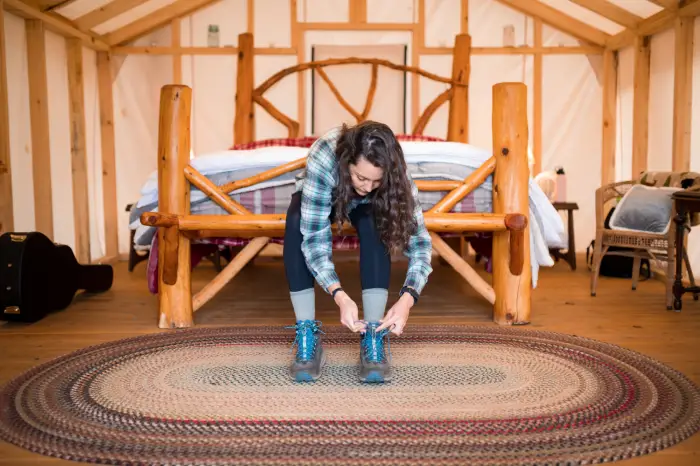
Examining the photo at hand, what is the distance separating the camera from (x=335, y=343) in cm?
225

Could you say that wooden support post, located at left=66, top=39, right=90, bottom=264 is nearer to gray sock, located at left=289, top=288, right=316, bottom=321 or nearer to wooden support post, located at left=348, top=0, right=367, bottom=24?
wooden support post, located at left=348, top=0, right=367, bottom=24

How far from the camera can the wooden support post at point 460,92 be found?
14.8ft

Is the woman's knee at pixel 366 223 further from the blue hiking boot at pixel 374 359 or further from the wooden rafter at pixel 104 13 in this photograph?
the wooden rafter at pixel 104 13

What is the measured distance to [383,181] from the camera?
5.69 feet

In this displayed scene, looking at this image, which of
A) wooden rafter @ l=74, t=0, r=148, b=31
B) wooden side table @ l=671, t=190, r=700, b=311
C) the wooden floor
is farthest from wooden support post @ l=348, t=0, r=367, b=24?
wooden side table @ l=671, t=190, r=700, b=311

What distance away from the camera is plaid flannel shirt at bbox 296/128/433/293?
1777mm

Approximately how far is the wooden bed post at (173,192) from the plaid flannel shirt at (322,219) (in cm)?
83

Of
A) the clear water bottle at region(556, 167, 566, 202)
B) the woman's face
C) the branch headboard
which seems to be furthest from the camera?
the branch headboard

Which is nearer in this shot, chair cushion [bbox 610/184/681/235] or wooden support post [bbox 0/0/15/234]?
chair cushion [bbox 610/184/681/235]

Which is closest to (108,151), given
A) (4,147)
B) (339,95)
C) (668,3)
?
(4,147)

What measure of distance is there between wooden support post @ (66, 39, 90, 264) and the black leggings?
283 centimetres

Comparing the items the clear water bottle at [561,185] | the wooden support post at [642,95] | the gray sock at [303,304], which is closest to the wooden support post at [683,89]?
the wooden support post at [642,95]

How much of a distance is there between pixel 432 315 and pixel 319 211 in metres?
1.15

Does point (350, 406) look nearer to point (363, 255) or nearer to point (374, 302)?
point (374, 302)
